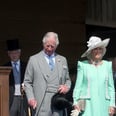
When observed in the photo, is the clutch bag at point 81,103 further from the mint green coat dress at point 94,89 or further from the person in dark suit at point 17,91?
the person in dark suit at point 17,91

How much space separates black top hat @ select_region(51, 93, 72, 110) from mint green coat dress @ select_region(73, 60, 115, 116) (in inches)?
9.7

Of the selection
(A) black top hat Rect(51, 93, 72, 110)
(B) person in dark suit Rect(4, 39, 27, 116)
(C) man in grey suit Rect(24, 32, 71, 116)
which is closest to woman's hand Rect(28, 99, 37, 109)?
(C) man in grey suit Rect(24, 32, 71, 116)

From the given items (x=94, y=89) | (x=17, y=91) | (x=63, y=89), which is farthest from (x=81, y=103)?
(x=17, y=91)

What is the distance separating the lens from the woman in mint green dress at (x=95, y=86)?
682 centimetres

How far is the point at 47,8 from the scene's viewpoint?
11.9m

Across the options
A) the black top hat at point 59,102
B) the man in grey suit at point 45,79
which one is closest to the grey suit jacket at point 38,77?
the man in grey suit at point 45,79

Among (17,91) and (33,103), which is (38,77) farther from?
(17,91)

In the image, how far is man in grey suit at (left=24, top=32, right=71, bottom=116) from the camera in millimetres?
7059

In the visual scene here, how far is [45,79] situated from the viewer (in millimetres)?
7098

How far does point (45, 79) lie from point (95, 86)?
0.63m

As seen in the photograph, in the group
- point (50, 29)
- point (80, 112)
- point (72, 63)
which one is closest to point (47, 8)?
point (50, 29)

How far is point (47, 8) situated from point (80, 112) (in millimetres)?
5370

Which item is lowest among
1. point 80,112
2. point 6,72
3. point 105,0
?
point 80,112

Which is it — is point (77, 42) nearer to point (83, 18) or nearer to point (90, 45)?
point (83, 18)
